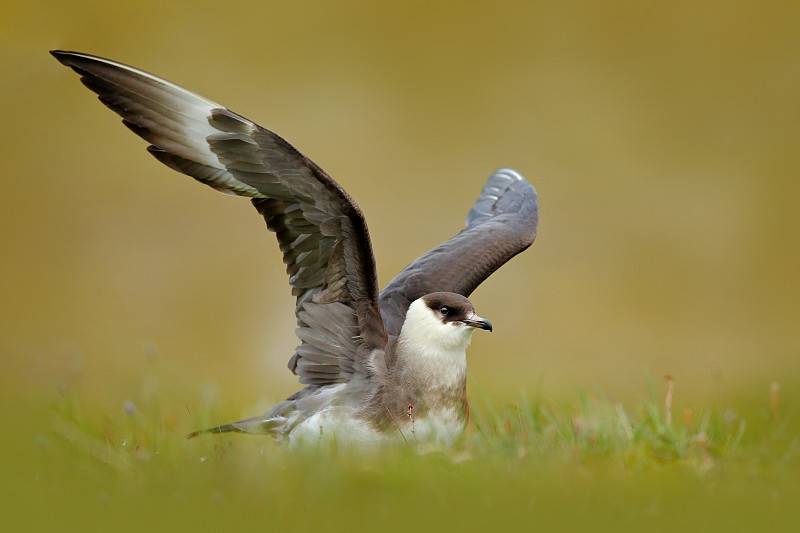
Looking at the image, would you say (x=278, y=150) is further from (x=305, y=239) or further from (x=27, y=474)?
(x=27, y=474)

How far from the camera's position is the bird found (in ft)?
15.4

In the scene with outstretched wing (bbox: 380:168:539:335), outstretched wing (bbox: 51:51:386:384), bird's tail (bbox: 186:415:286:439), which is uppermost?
outstretched wing (bbox: 51:51:386:384)

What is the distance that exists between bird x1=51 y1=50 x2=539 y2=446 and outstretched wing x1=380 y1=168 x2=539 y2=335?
0.93 ft

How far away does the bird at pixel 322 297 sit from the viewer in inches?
185

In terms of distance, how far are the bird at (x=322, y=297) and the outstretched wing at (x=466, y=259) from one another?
0.28 meters

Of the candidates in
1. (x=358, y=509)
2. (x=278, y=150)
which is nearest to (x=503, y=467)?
(x=358, y=509)

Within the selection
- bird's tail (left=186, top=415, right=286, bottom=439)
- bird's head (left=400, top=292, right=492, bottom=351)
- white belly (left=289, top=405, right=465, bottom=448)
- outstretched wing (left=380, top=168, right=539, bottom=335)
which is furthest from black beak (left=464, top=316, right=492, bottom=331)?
bird's tail (left=186, top=415, right=286, bottom=439)

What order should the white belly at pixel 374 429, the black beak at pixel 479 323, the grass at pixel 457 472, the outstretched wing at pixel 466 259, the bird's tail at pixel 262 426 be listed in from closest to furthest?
1. the grass at pixel 457 472
2. the white belly at pixel 374 429
3. the black beak at pixel 479 323
4. the bird's tail at pixel 262 426
5. the outstretched wing at pixel 466 259

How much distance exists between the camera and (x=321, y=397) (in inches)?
206

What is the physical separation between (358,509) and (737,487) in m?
1.63

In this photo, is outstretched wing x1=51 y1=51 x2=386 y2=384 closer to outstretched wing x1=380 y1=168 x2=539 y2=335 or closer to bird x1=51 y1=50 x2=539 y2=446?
bird x1=51 y1=50 x2=539 y2=446

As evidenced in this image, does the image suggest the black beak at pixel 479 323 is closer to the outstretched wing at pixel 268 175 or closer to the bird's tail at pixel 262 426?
the outstretched wing at pixel 268 175

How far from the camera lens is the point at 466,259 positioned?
617 centimetres

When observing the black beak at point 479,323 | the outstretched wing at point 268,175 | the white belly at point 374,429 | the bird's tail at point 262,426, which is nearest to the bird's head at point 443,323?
the black beak at point 479,323
